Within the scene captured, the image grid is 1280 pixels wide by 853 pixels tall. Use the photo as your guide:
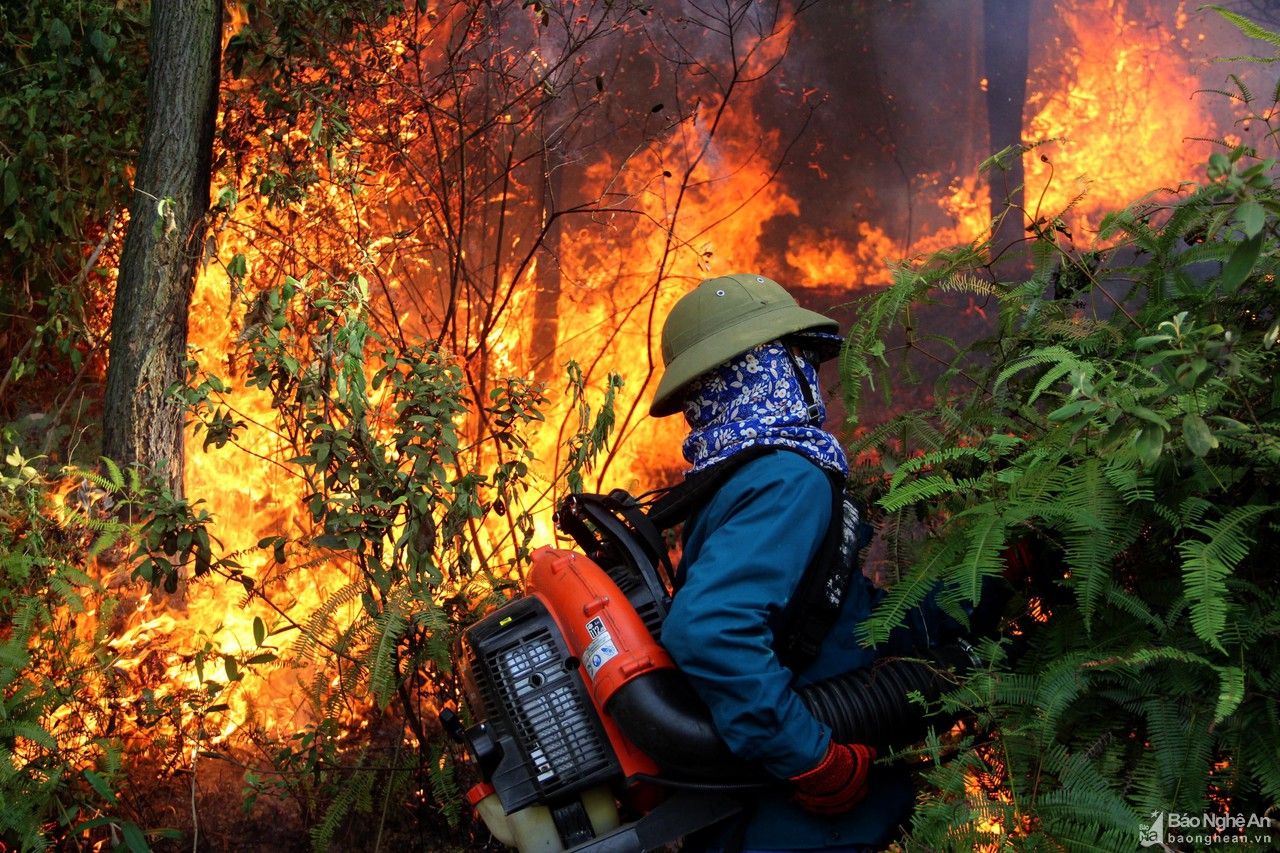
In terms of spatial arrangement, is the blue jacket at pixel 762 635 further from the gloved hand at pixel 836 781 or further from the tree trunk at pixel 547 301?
the tree trunk at pixel 547 301

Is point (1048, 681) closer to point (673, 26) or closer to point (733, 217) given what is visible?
point (733, 217)

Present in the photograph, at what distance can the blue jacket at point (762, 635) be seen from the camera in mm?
2355

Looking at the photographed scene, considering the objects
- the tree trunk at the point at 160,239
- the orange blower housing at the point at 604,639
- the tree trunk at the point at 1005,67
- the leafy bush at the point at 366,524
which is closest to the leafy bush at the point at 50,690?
the leafy bush at the point at 366,524

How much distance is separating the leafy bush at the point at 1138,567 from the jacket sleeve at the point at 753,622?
241 millimetres

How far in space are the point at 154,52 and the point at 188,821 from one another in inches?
146

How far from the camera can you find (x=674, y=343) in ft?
9.62

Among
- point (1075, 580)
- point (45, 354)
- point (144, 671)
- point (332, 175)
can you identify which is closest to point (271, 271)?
point (332, 175)

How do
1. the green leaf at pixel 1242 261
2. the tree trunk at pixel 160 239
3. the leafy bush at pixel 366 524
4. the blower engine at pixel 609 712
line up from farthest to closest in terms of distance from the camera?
the tree trunk at pixel 160 239, the leafy bush at pixel 366 524, the blower engine at pixel 609 712, the green leaf at pixel 1242 261

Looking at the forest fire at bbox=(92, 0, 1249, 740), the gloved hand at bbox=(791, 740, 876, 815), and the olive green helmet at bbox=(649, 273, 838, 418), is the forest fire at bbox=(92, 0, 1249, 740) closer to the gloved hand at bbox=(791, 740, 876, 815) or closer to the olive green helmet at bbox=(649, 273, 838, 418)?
the olive green helmet at bbox=(649, 273, 838, 418)

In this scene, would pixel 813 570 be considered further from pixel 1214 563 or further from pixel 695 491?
pixel 1214 563

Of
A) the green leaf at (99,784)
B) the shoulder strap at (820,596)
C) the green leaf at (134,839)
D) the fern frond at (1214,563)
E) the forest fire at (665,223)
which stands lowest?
the fern frond at (1214,563)

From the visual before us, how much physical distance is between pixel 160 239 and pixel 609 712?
382cm

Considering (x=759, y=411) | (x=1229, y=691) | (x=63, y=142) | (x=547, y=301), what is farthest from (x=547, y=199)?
(x=1229, y=691)

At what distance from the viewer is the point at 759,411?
2.74 metres
